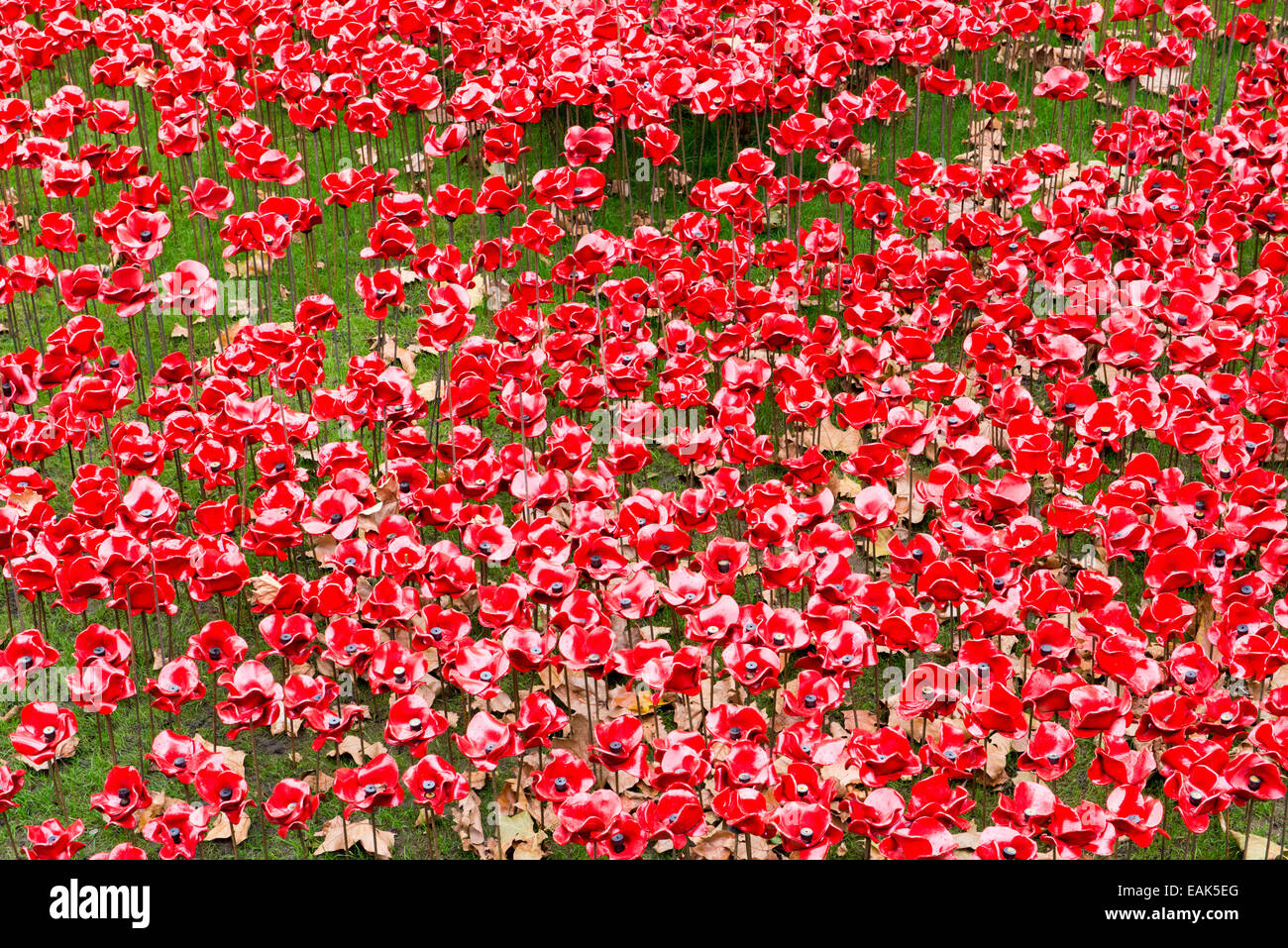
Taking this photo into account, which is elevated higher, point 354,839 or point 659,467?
point 659,467

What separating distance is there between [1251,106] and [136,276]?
4927mm

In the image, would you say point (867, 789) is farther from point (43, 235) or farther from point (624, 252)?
point (43, 235)

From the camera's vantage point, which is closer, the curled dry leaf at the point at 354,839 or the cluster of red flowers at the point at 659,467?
the cluster of red flowers at the point at 659,467

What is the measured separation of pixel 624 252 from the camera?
17.6 feet

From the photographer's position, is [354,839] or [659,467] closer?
[354,839]

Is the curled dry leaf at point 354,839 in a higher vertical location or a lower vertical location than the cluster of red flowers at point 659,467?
lower

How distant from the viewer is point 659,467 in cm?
542

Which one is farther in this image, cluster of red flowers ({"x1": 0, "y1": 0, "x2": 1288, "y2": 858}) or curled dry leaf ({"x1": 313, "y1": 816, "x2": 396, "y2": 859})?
curled dry leaf ({"x1": 313, "y1": 816, "x2": 396, "y2": 859})

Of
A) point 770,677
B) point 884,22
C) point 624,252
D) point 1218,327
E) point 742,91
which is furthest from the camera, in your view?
point 884,22

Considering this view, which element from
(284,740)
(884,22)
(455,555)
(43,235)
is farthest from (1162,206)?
(43,235)

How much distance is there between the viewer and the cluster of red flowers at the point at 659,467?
3539 millimetres

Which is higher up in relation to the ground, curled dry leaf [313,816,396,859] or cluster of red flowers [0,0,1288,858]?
cluster of red flowers [0,0,1288,858]

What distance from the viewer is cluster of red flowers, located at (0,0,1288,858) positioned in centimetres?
354

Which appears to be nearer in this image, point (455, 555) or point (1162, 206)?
point (455, 555)
